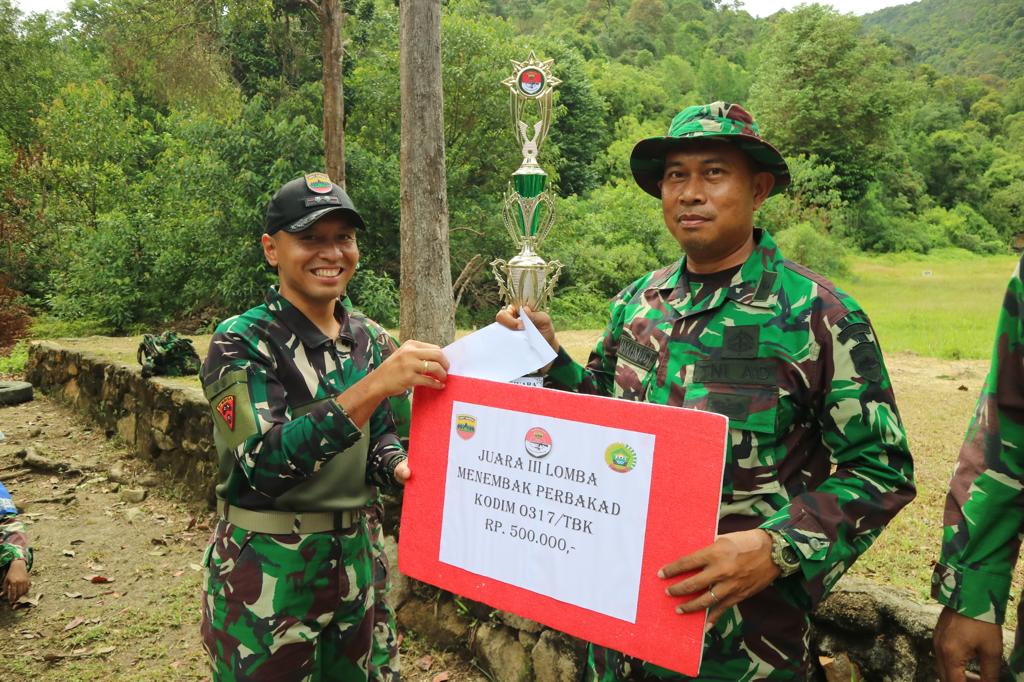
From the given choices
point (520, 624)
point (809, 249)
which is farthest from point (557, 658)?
point (809, 249)

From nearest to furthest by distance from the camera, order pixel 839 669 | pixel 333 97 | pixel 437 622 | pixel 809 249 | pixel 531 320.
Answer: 1. pixel 531 320
2. pixel 839 669
3. pixel 437 622
4. pixel 333 97
5. pixel 809 249

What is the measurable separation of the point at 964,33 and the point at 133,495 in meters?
95.0

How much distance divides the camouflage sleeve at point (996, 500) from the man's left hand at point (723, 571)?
0.37 m

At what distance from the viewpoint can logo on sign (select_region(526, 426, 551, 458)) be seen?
4.90 ft

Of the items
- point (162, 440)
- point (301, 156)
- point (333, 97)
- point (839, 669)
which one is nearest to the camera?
point (839, 669)

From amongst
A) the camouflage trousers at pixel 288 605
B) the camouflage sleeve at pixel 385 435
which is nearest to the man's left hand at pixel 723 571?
the camouflage sleeve at pixel 385 435

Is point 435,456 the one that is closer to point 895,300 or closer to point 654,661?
point 654,661

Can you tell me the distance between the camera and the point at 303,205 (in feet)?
6.39

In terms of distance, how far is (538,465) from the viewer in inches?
59.2

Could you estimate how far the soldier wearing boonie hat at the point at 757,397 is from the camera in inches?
53.9

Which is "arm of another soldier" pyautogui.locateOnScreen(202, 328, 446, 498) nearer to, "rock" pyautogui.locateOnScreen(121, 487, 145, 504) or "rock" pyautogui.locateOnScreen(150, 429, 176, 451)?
"rock" pyautogui.locateOnScreen(121, 487, 145, 504)

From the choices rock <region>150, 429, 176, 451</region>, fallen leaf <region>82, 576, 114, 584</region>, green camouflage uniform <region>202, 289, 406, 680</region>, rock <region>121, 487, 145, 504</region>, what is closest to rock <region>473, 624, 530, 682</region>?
green camouflage uniform <region>202, 289, 406, 680</region>

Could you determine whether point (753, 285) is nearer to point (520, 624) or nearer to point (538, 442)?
point (538, 442)

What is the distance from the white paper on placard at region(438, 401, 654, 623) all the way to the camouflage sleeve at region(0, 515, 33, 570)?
10.6ft
